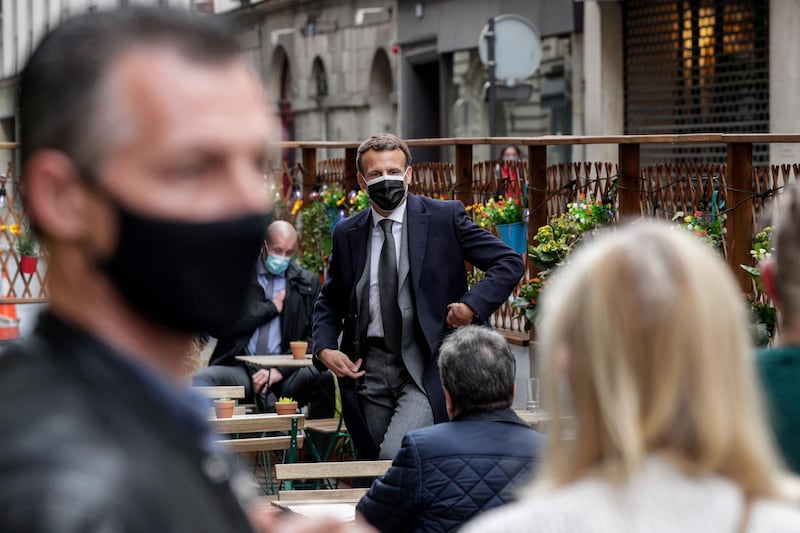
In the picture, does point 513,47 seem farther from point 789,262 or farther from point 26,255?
point 789,262

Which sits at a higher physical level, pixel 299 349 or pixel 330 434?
pixel 299 349

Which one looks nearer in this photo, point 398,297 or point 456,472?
point 456,472

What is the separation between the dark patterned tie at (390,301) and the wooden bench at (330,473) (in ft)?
3.10

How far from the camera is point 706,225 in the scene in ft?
26.2

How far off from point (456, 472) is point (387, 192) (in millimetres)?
2796

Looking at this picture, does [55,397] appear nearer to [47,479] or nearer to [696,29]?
[47,479]

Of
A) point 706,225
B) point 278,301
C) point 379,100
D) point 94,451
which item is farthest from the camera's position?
point 379,100

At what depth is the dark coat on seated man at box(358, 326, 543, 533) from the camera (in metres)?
4.46

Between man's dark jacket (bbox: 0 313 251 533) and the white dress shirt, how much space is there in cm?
548

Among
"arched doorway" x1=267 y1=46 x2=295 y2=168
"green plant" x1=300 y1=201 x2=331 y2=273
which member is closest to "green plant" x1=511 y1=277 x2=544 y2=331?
"green plant" x1=300 y1=201 x2=331 y2=273

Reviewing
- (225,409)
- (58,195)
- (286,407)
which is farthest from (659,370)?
A: (286,407)

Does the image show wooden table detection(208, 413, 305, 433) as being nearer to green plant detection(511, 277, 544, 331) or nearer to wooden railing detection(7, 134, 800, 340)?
wooden railing detection(7, 134, 800, 340)

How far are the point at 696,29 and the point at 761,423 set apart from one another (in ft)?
59.3

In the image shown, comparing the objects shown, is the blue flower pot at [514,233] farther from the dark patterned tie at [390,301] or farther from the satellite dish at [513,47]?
the satellite dish at [513,47]
